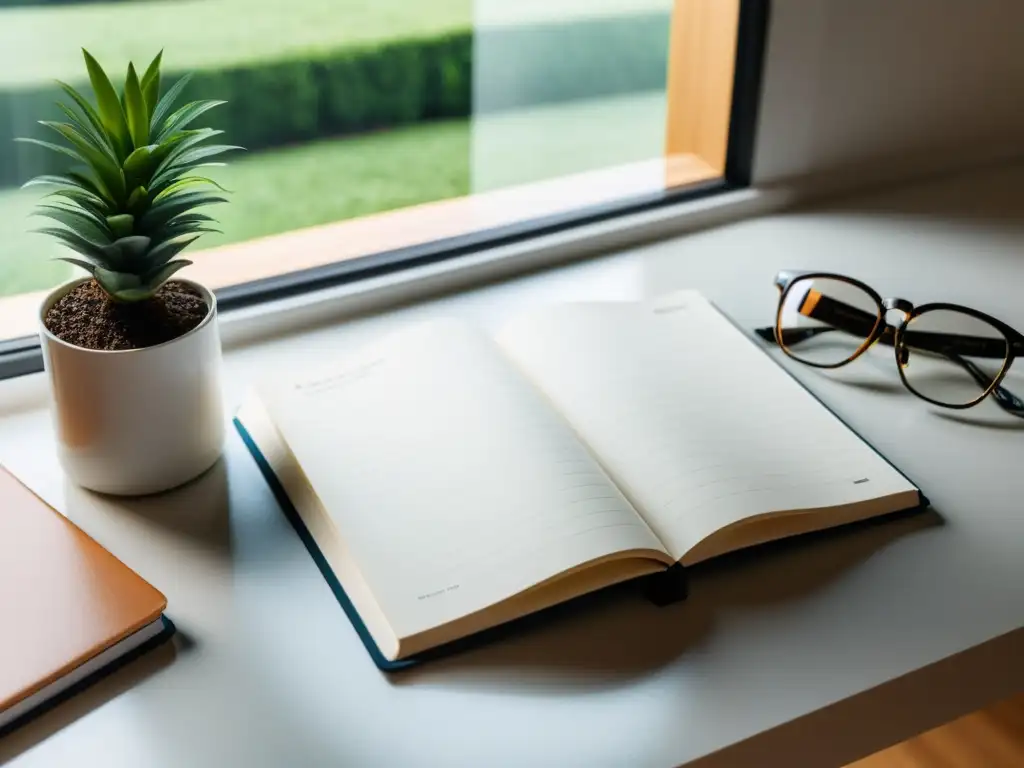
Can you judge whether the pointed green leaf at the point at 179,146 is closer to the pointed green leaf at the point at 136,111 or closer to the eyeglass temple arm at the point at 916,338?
the pointed green leaf at the point at 136,111

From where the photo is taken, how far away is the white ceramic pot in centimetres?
65

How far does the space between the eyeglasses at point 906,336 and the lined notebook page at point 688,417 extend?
70mm

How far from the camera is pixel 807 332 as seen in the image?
891mm

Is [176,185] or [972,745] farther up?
[176,185]

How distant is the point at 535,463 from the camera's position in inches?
26.8

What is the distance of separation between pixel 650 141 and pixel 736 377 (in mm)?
570

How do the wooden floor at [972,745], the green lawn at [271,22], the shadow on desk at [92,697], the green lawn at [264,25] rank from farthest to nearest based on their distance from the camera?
the green lawn at [264,25], the green lawn at [271,22], the wooden floor at [972,745], the shadow on desk at [92,697]

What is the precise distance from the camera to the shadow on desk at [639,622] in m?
0.60

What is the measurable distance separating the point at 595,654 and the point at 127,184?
1.25ft

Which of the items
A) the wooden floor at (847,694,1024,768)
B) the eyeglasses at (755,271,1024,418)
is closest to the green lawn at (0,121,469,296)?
the eyeglasses at (755,271,1024,418)

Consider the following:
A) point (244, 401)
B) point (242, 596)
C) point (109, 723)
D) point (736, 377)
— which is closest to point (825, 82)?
point (736, 377)

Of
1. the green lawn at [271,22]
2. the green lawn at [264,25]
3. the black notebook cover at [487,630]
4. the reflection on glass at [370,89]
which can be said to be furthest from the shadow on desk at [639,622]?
the green lawn at [264,25]

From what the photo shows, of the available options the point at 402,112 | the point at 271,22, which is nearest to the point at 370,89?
the point at 402,112

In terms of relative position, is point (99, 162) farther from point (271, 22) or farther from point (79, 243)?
point (271, 22)
